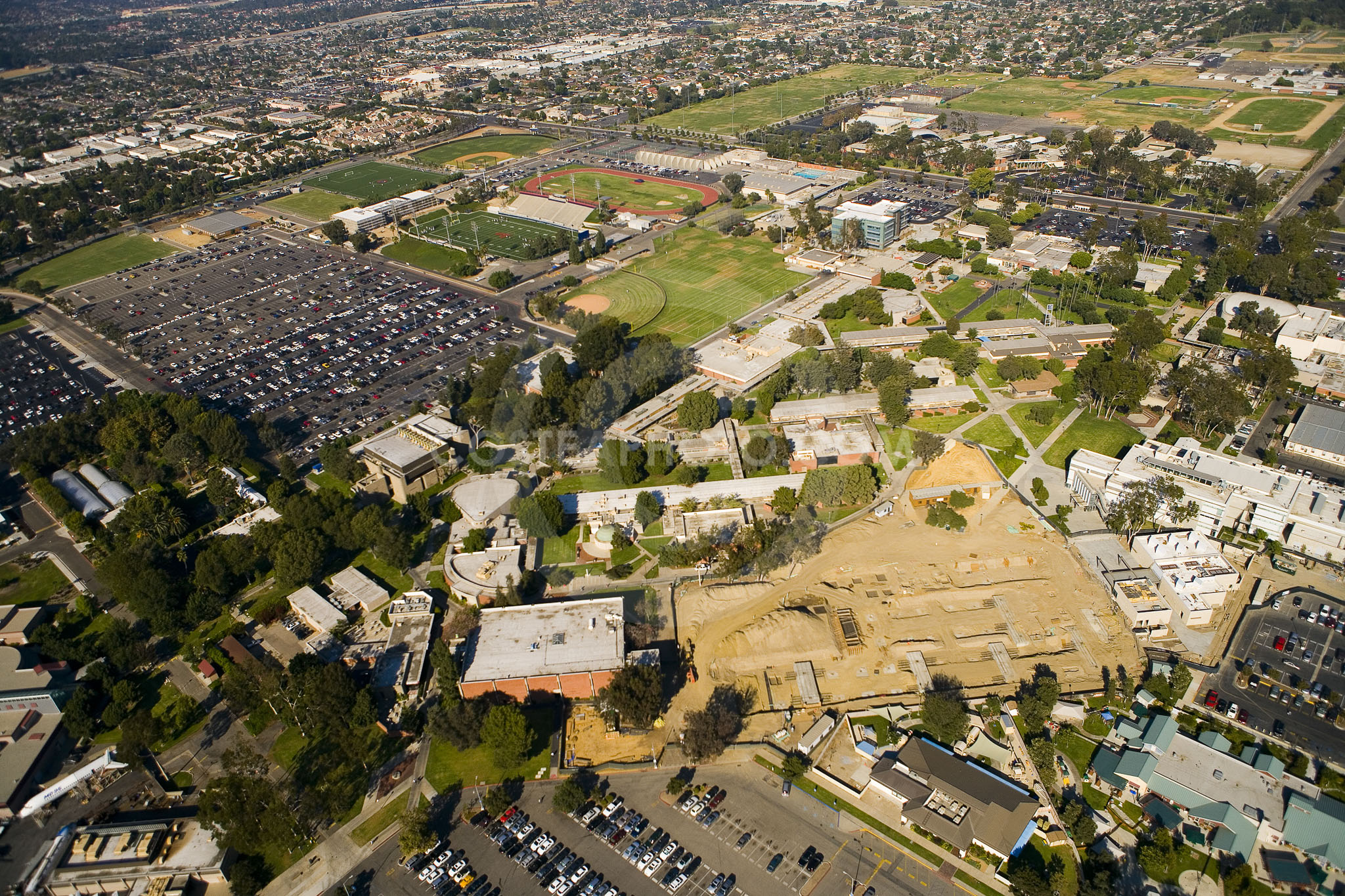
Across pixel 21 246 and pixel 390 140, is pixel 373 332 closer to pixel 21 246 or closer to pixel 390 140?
pixel 21 246

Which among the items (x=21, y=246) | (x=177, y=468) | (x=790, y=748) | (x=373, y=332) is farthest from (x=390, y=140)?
(x=790, y=748)

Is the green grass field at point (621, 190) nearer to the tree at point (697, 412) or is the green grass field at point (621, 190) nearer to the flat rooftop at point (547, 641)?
the tree at point (697, 412)

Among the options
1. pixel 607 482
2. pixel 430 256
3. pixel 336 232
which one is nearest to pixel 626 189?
pixel 430 256

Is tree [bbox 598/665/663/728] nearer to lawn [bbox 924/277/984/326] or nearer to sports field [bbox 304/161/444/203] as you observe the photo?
lawn [bbox 924/277/984/326]

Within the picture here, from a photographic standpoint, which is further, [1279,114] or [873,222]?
[1279,114]

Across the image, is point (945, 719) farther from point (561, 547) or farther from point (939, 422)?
point (939, 422)

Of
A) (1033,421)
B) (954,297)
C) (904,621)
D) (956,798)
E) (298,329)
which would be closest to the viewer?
(956,798)
